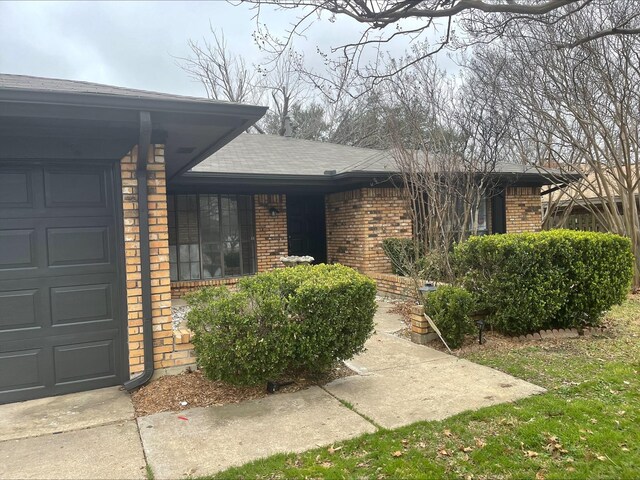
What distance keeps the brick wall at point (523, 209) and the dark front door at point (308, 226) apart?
16.7ft

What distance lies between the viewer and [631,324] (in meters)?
7.05

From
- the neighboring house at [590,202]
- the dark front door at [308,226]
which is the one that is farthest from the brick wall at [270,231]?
the neighboring house at [590,202]


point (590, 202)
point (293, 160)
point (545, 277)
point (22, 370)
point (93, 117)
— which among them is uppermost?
point (293, 160)

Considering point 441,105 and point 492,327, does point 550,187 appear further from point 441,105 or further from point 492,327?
point 492,327

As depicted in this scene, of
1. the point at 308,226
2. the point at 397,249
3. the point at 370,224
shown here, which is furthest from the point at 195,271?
the point at 397,249

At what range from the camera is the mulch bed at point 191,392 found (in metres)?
4.13

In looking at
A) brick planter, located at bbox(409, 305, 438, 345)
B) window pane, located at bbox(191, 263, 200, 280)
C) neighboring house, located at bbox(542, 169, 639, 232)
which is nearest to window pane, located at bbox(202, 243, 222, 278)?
window pane, located at bbox(191, 263, 200, 280)

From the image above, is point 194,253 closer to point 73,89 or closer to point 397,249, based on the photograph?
point 397,249

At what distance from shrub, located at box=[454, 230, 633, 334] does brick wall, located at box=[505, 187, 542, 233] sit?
6173mm

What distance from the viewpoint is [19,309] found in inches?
166

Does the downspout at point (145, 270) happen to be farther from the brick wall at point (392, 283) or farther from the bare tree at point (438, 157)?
the brick wall at point (392, 283)

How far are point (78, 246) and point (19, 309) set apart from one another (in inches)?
29.3

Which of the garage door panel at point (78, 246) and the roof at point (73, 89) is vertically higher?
the roof at point (73, 89)

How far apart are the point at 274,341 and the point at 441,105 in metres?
7.79
